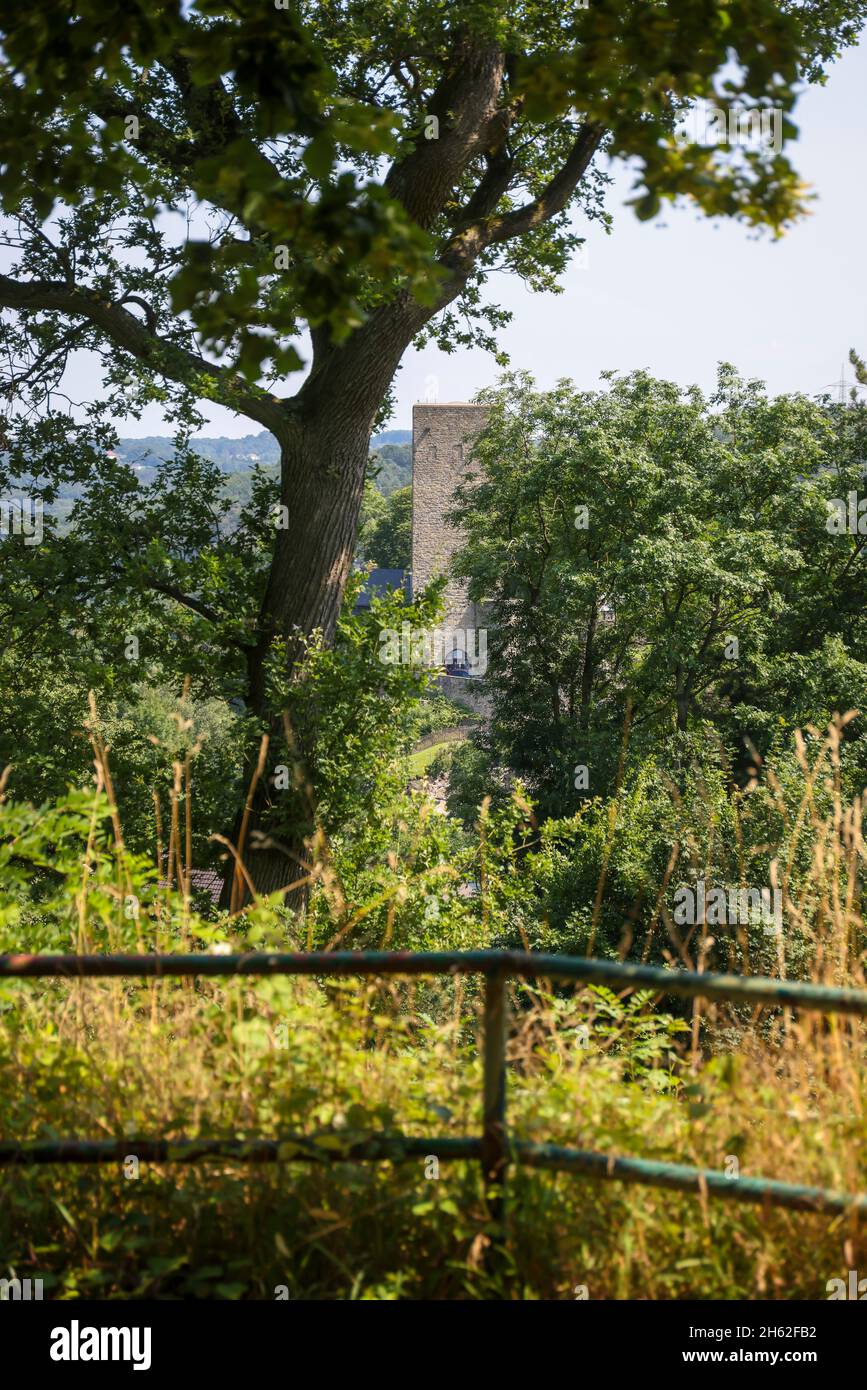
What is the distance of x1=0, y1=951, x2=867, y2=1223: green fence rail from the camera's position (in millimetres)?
2109

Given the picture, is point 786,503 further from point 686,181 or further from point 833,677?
point 686,181

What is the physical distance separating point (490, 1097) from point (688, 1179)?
40 centimetres

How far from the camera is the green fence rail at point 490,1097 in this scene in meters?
2.11

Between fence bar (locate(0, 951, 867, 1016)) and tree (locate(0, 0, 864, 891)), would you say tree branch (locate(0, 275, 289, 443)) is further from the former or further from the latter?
fence bar (locate(0, 951, 867, 1016))

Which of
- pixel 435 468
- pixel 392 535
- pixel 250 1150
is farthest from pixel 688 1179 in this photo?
pixel 392 535

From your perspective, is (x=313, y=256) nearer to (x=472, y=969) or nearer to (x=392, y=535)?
(x=472, y=969)

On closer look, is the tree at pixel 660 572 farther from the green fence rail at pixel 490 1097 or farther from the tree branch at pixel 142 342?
the green fence rail at pixel 490 1097

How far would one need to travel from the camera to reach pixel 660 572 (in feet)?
74.2

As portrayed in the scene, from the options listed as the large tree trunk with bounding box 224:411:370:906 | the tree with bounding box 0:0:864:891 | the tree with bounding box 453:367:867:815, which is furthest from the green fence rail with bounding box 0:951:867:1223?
the tree with bounding box 453:367:867:815

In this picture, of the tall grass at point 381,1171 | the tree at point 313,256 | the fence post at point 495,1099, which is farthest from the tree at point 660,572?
the fence post at point 495,1099
